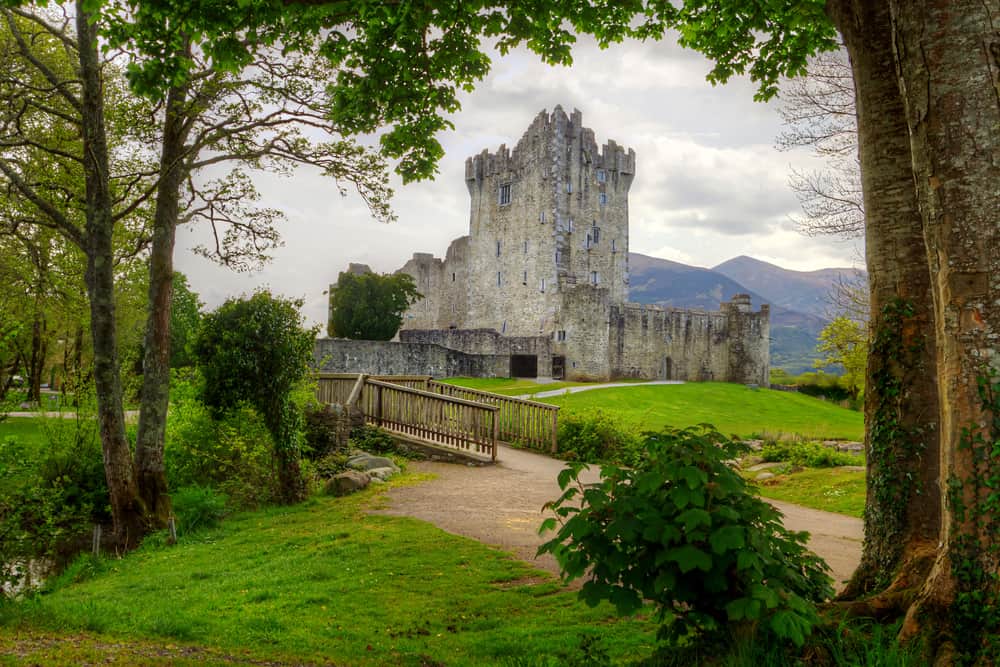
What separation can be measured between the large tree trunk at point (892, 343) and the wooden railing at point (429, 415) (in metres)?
11.8

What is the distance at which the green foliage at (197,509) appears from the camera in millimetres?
11481

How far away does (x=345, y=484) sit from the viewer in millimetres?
13266

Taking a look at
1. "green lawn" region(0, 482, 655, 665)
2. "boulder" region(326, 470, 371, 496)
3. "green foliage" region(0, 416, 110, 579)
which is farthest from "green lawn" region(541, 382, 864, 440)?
"green lawn" region(0, 482, 655, 665)

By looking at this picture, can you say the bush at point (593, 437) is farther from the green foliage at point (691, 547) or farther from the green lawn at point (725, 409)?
the green foliage at point (691, 547)

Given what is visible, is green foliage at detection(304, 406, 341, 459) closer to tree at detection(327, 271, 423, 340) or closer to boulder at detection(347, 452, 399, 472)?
boulder at detection(347, 452, 399, 472)

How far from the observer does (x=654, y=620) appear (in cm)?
558

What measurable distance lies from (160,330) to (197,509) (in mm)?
3111

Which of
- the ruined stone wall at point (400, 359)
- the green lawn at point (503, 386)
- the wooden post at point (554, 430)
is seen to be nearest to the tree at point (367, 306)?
the ruined stone wall at point (400, 359)

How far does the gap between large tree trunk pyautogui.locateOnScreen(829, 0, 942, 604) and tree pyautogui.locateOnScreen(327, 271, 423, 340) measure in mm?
50910

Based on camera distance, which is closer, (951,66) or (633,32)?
(951,66)

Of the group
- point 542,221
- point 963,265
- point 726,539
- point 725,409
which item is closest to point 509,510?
point 726,539

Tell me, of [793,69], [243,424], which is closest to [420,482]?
[243,424]

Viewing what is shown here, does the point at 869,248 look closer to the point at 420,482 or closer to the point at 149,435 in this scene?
the point at 420,482

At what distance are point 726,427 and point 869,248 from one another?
21.9 metres
